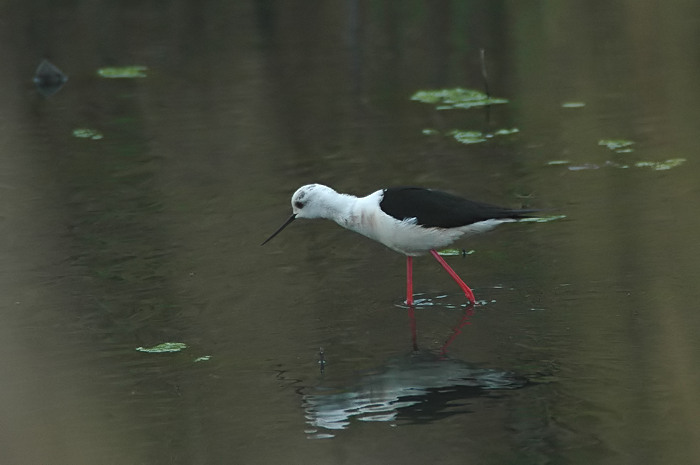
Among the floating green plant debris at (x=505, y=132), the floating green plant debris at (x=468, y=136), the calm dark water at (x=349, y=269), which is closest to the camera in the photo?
the calm dark water at (x=349, y=269)

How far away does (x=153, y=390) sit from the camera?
18.3 ft

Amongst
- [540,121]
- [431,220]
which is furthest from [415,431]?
[540,121]

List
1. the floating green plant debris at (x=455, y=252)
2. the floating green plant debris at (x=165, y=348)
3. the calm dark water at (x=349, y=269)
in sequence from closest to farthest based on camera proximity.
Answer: the calm dark water at (x=349, y=269), the floating green plant debris at (x=165, y=348), the floating green plant debris at (x=455, y=252)

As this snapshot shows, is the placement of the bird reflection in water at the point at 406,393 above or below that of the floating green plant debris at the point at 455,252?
below

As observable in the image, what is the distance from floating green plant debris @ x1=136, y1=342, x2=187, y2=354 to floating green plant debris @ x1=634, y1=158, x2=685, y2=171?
4.25 m

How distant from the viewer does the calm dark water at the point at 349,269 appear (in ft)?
16.5

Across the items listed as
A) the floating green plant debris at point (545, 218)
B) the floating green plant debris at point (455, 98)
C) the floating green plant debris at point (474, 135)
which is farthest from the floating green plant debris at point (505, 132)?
the floating green plant debris at point (545, 218)

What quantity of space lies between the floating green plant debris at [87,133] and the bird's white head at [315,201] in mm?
5036

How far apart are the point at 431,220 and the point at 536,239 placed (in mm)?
1287

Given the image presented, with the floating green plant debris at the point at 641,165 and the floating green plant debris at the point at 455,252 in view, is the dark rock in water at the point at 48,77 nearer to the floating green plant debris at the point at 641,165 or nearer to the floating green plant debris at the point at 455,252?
the floating green plant debris at the point at 641,165

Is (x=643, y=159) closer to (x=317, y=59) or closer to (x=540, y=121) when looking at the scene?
(x=540, y=121)

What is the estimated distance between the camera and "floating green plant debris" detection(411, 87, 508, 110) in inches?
453

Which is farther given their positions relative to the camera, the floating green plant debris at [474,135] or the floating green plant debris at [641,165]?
the floating green plant debris at [474,135]

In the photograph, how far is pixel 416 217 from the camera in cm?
647
